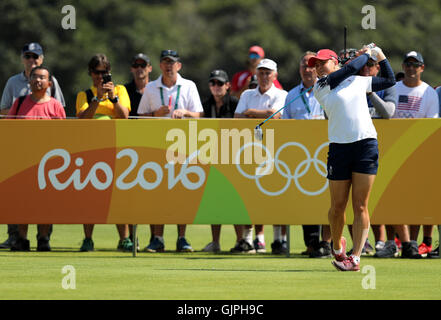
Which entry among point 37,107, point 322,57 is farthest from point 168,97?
point 322,57

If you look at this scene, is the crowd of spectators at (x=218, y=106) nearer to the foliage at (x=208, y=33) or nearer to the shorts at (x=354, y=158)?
the shorts at (x=354, y=158)

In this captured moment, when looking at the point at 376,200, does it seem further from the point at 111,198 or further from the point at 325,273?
the point at 111,198

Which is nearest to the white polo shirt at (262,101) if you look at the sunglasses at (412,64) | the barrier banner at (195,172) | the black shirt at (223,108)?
the black shirt at (223,108)

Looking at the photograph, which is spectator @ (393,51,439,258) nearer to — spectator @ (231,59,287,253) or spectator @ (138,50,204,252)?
spectator @ (231,59,287,253)

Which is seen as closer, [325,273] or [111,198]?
[325,273]

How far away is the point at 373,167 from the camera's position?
1223cm

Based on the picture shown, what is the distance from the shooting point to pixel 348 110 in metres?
12.2

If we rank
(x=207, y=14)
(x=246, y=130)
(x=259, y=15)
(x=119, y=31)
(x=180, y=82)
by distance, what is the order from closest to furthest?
(x=246, y=130)
(x=180, y=82)
(x=119, y=31)
(x=259, y=15)
(x=207, y=14)

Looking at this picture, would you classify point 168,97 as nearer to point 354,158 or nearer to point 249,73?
point 249,73

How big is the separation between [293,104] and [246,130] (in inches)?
41.9

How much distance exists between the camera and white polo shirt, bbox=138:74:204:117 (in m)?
15.8

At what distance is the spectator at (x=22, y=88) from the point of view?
51.6ft
